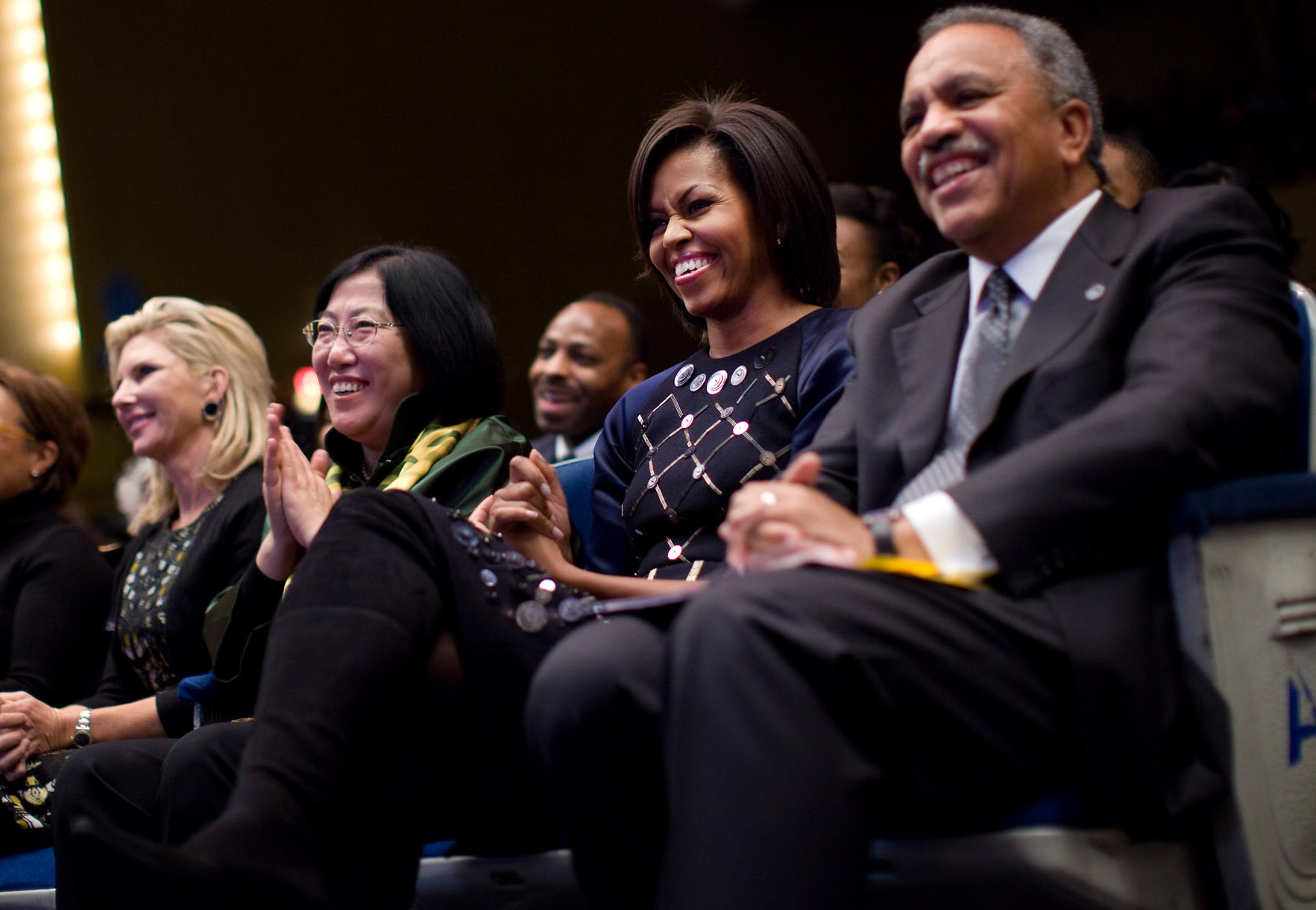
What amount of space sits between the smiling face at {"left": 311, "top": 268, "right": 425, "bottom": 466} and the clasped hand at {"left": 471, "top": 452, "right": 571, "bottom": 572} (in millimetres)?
359

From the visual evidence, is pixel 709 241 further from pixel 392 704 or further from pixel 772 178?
pixel 392 704

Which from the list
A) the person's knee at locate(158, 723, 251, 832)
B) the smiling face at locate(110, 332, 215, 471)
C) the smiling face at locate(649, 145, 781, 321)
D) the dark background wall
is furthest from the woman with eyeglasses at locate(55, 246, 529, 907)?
the dark background wall

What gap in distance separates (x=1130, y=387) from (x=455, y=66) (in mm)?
5123

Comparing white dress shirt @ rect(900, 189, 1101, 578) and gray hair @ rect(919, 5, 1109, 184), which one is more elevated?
gray hair @ rect(919, 5, 1109, 184)

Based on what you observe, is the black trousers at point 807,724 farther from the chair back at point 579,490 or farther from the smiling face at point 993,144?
the chair back at point 579,490

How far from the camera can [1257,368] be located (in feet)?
3.49

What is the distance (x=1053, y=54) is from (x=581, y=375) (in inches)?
93.3

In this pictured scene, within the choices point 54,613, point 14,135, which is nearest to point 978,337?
point 54,613

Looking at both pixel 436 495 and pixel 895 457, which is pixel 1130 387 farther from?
pixel 436 495

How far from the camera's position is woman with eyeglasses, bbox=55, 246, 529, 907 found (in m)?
1.51

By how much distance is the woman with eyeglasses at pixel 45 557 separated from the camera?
7.35 feet

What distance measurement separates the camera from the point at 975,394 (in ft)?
4.06

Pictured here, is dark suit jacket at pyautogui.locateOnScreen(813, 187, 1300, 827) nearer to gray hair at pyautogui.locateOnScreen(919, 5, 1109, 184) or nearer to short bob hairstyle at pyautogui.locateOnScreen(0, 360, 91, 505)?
gray hair at pyautogui.locateOnScreen(919, 5, 1109, 184)

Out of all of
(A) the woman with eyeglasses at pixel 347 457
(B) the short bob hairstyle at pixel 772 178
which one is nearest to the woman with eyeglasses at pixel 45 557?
(A) the woman with eyeglasses at pixel 347 457
